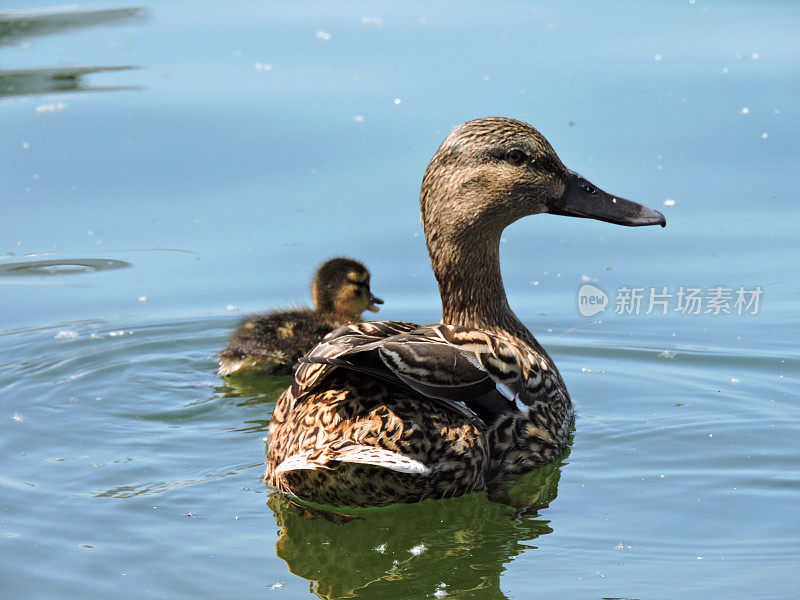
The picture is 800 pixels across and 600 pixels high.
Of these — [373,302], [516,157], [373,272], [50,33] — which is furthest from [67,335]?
[50,33]

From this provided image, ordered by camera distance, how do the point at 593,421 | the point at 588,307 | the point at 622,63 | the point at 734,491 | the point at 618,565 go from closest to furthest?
the point at 618,565 → the point at 734,491 → the point at 593,421 → the point at 588,307 → the point at 622,63

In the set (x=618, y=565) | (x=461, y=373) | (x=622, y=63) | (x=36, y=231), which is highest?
(x=622, y=63)

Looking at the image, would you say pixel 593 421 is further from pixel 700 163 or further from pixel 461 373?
Answer: pixel 700 163

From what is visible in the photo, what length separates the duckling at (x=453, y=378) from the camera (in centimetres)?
405

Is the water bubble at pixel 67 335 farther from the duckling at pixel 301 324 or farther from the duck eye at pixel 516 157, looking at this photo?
the duck eye at pixel 516 157

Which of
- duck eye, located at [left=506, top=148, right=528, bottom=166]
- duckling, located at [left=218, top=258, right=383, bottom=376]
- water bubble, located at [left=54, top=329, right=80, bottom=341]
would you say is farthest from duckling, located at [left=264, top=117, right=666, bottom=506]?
water bubble, located at [left=54, top=329, right=80, bottom=341]

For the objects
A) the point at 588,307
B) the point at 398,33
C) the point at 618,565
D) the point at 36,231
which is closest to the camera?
the point at 618,565

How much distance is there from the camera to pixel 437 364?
4102 mm

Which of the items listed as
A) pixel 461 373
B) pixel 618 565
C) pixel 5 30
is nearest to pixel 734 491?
pixel 618 565

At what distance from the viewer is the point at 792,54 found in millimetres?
8305

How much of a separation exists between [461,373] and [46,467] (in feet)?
5.74

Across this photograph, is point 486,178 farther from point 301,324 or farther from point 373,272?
point 373,272

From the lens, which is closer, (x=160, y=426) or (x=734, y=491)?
(x=734, y=491)

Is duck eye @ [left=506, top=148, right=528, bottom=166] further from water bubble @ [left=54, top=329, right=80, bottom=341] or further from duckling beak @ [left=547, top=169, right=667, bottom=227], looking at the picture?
water bubble @ [left=54, top=329, right=80, bottom=341]
